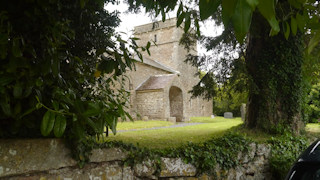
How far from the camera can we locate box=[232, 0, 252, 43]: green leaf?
0.60 m

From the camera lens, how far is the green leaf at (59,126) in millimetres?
1390

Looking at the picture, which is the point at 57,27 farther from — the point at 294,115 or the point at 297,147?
the point at 294,115

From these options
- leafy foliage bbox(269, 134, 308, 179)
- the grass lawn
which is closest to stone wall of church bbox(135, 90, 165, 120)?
the grass lawn

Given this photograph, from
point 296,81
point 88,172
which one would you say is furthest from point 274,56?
point 88,172

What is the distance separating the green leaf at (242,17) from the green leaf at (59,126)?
3.93 ft

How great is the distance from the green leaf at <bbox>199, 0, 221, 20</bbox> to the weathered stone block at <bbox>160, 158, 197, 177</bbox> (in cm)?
222

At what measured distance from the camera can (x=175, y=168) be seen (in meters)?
2.74

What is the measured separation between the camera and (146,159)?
8.22 feet

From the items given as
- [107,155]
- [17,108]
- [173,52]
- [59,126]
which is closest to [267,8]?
[59,126]

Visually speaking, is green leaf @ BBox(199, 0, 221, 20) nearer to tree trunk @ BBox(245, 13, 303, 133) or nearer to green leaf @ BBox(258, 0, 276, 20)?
green leaf @ BBox(258, 0, 276, 20)

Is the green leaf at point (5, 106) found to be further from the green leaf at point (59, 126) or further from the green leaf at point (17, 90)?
the green leaf at point (59, 126)

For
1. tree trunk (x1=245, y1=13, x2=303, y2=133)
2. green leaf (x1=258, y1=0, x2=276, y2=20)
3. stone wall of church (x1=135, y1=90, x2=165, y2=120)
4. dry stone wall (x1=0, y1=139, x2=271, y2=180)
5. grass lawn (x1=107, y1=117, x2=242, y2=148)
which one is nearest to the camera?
green leaf (x1=258, y1=0, x2=276, y2=20)

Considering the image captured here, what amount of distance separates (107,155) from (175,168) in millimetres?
938

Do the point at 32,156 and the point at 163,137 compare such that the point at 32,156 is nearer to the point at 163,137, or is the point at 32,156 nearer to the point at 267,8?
the point at 267,8
